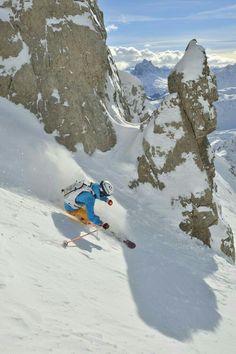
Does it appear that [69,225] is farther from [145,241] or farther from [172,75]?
[172,75]

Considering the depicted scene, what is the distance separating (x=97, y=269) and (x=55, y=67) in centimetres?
1656

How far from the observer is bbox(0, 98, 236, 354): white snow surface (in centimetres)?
916

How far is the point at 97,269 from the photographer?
46.8 feet

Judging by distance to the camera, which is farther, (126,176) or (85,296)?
(126,176)

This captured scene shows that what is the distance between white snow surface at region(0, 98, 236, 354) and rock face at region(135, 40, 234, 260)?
36.5 inches

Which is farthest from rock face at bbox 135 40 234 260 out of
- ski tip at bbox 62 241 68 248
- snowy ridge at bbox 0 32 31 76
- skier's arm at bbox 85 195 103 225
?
ski tip at bbox 62 241 68 248

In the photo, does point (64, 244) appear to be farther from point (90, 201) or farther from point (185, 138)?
point (185, 138)

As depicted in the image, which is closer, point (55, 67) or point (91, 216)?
point (91, 216)

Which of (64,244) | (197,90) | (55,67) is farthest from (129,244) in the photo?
(55,67)

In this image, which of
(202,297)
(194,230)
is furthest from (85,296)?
(194,230)

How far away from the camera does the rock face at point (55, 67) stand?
26.1 m

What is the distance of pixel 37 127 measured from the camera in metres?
25.5

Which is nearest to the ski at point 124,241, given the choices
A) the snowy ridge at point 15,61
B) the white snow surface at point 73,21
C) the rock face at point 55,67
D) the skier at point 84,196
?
the skier at point 84,196

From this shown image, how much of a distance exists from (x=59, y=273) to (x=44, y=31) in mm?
19401
